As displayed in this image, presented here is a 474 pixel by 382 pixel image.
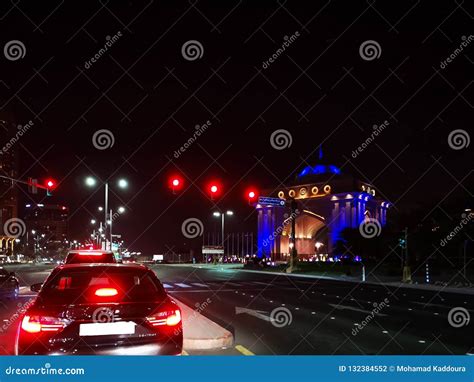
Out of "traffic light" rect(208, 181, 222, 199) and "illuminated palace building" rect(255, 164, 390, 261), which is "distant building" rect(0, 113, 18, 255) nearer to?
"illuminated palace building" rect(255, 164, 390, 261)

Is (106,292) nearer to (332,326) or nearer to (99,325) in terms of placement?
(99,325)

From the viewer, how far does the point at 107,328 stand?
20.5 ft

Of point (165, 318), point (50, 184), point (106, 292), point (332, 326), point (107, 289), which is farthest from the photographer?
point (50, 184)

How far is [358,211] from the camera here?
350 feet

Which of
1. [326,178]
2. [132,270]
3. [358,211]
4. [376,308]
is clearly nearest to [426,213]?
[376,308]

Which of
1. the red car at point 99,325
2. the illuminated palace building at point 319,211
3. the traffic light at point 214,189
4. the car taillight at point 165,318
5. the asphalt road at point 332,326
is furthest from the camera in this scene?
the illuminated palace building at point 319,211

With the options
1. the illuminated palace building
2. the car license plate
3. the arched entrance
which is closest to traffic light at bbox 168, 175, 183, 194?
the car license plate

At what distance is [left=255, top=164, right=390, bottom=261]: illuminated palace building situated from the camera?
353 ft

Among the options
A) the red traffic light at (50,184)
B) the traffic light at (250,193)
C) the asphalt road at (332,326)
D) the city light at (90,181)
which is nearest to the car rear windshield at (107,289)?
the asphalt road at (332,326)

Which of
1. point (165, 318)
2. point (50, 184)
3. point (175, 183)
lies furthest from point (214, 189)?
point (165, 318)

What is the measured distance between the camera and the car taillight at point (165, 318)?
646 cm

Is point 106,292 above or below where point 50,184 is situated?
below

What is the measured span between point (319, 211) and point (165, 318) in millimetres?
108523

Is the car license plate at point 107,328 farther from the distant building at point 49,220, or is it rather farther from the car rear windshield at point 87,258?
the distant building at point 49,220
